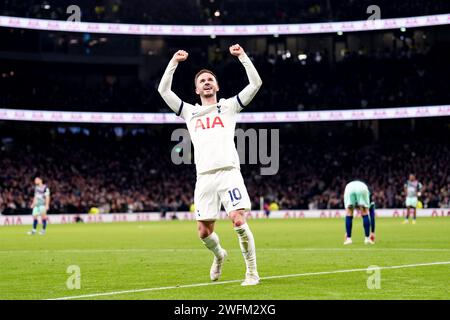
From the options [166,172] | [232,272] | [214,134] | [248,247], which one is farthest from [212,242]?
[166,172]

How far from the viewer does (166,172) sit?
6231 centimetres

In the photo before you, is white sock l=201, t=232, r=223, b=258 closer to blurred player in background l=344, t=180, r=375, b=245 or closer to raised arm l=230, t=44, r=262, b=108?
raised arm l=230, t=44, r=262, b=108

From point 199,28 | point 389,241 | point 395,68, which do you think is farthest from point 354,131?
point 389,241

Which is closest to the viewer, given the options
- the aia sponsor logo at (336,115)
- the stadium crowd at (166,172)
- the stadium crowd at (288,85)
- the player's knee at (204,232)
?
the player's knee at (204,232)

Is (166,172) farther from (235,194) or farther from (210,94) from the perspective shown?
(235,194)

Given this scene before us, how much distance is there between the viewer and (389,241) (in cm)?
2414

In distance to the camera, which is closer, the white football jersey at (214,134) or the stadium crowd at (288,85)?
the white football jersey at (214,134)

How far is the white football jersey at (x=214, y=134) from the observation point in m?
12.2

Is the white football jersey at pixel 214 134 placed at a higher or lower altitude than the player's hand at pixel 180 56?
lower

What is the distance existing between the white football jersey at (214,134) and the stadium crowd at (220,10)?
4914 centimetres

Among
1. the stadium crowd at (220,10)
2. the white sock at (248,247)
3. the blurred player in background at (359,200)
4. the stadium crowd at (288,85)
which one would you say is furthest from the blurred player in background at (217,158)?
the stadium crowd at (220,10)

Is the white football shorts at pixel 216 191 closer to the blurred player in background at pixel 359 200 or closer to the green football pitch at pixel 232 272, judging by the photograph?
the green football pitch at pixel 232 272

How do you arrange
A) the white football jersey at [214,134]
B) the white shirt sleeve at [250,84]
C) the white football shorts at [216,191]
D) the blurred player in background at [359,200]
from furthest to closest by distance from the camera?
the blurred player in background at [359,200]
the white shirt sleeve at [250,84]
the white football jersey at [214,134]
the white football shorts at [216,191]

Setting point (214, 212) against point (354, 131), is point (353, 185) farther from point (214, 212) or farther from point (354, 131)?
point (354, 131)
